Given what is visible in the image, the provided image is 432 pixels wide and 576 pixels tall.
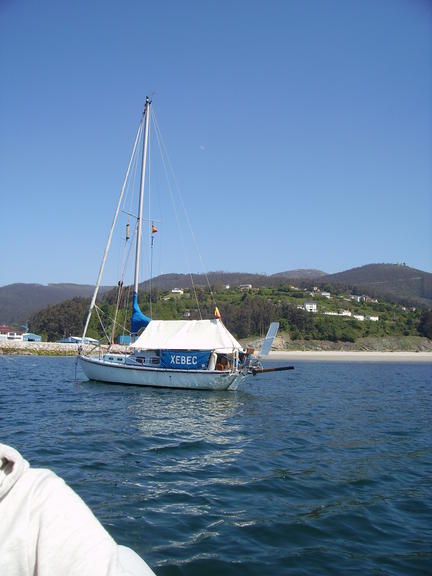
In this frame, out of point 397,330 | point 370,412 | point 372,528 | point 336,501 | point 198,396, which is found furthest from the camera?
point 397,330

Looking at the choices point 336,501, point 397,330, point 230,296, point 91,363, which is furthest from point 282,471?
point 230,296

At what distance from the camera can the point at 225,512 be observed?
7945 mm

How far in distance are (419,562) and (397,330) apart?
426 ft

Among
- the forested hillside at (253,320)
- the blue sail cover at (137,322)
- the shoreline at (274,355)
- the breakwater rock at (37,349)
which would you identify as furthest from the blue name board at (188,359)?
the forested hillside at (253,320)

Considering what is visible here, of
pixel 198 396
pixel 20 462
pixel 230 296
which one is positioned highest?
pixel 230 296

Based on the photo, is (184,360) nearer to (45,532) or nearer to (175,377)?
(175,377)

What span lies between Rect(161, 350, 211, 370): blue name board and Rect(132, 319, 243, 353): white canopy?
314 mm

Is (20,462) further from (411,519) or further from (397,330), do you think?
(397,330)

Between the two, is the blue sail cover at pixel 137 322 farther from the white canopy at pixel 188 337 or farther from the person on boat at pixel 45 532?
the person on boat at pixel 45 532

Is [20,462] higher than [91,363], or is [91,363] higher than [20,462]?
[20,462]

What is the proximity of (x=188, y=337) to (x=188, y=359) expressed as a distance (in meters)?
1.48

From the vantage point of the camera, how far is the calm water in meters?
6.48

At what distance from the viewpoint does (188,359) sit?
29203mm

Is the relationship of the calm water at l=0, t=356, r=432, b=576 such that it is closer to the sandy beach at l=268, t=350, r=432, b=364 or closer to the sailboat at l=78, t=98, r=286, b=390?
the sailboat at l=78, t=98, r=286, b=390
